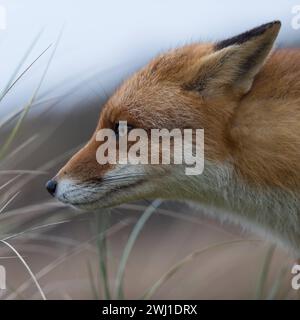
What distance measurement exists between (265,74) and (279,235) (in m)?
1.01

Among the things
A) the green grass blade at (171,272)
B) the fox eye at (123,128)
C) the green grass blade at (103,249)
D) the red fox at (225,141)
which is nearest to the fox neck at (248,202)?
the red fox at (225,141)

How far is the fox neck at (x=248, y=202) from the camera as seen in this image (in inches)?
182

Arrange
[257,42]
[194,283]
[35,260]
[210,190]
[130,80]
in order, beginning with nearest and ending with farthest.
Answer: [257,42] → [210,190] → [130,80] → [194,283] → [35,260]

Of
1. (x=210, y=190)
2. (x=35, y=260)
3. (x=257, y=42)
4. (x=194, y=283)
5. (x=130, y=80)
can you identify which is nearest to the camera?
(x=257, y=42)

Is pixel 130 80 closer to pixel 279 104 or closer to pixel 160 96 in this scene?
pixel 160 96

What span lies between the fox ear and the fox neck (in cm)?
49

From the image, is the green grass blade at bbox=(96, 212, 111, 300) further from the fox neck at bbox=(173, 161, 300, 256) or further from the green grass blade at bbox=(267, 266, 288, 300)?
the green grass blade at bbox=(267, 266, 288, 300)

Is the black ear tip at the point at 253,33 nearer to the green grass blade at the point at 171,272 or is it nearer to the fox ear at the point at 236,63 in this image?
the fox ear at the point at 236,63

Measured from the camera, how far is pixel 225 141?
468 centimetres

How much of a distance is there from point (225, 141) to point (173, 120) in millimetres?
340

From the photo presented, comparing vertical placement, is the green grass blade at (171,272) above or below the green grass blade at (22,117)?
below

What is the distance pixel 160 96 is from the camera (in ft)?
15.7

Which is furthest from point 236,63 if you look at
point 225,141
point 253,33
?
point 225,141
